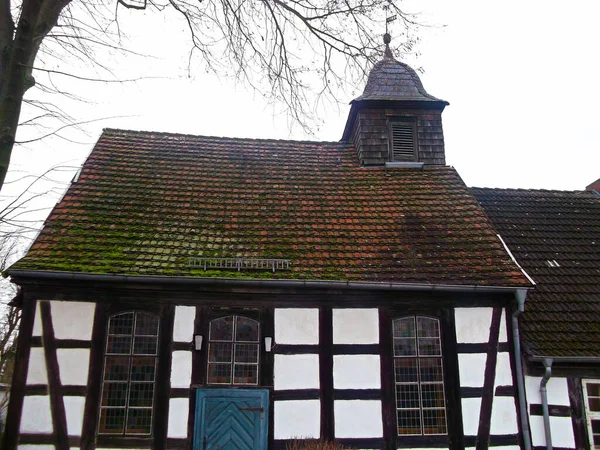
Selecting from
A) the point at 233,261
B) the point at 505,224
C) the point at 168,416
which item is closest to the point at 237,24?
the point at 233,261

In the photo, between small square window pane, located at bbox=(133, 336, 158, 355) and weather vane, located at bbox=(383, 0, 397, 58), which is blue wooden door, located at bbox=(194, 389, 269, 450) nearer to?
small square window pane, located at bbox=(133, 336, 158, 355)

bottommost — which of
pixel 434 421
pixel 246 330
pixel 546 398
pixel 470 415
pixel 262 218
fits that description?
pixel 434 421

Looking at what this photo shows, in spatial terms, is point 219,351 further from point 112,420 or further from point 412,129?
point 412,129

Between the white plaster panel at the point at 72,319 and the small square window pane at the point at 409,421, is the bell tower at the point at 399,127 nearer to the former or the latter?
the small square window pane at the point at 409,421

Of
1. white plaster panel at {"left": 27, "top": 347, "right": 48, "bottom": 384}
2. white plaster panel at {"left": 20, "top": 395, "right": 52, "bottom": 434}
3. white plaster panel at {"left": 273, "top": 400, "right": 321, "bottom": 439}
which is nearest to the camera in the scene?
white plaster panel at {"left": 20, "top": 395, "right": 52, "bottom": 434}

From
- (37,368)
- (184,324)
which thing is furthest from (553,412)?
(37,368)

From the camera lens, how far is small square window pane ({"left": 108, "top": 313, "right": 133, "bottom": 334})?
28.3 feet

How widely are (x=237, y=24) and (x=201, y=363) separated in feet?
18.3

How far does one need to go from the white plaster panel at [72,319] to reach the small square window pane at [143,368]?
0.90 meters

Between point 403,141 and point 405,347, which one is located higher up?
point 403,141

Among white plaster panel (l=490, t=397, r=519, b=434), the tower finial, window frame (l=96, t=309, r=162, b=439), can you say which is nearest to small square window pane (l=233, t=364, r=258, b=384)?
window frame (l=96, t=309, r=162, b=439)

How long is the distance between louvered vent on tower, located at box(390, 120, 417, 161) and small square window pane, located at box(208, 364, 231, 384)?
6.87 metres

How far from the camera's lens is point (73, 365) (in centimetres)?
830

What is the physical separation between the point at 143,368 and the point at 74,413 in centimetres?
125
